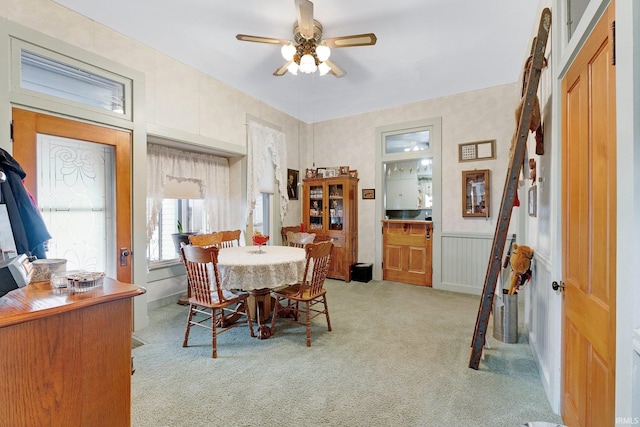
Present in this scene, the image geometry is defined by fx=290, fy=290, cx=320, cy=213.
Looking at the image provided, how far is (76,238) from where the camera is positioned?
9.13 feet

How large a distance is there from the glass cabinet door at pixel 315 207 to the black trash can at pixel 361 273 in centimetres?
103

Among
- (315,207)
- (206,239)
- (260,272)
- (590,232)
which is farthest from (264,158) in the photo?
(590,232)

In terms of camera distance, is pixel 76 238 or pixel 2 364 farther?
pixel 76 238

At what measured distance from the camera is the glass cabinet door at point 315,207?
5.60 metres

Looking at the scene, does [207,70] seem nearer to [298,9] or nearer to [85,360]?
[298,9]

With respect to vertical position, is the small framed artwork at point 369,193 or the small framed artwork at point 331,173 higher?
the small framed artwork at point 331,173

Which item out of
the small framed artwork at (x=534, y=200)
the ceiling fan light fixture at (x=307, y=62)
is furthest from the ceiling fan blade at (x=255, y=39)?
the small framed artwork at (x=534, y=200)

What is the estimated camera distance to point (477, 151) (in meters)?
4.40

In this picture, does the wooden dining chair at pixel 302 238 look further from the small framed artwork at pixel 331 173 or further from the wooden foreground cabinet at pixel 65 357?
the wooden foreground cabinet at pixel 65 357

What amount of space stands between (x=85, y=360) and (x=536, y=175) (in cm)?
331

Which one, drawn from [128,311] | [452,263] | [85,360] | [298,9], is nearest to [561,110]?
[298,9]

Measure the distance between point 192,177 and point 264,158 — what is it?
4.07ft

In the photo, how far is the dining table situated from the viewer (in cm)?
266

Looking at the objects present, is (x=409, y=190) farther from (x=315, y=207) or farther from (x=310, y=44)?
(x=310, y=44)
